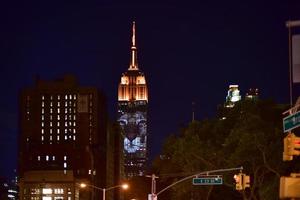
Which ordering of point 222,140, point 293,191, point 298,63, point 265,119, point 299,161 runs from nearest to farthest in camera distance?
point 293,191 → point 298,63 → point 299,161 → point 265,119 → point 222,140

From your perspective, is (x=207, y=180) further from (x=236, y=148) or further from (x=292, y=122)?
(x=292, y=122)

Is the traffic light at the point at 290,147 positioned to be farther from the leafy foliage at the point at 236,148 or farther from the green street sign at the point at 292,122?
the leafy foliage at the point at 236,148

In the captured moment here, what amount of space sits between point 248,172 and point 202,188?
15298mm

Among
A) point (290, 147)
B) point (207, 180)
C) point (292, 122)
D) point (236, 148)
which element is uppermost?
point (236, 148)

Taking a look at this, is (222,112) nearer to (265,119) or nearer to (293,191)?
(265,119)

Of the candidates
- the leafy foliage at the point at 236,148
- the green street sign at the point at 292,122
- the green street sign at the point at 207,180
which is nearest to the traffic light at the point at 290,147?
the green street sign at the point at 292,122

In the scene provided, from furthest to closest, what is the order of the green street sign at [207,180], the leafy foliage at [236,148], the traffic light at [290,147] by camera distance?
the leafy foliage at [236,148] → the green street sign at [207,180] → the traffic light at [290,147]

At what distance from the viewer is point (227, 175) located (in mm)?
65688

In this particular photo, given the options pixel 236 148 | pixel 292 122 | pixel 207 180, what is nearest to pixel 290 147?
pixel 292 122

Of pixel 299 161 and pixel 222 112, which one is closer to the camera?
pixel 299 161

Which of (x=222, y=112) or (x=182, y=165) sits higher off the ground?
(x=222, y=112)

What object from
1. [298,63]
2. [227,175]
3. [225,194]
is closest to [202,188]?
[225,194]

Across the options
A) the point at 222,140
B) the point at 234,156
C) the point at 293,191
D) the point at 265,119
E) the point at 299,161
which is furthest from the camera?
the point at 222,140

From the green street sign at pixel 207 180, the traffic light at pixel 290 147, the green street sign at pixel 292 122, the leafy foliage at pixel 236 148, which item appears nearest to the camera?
the green street sign at pixel 292 122
